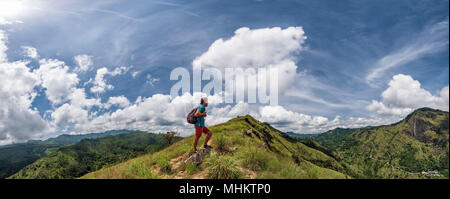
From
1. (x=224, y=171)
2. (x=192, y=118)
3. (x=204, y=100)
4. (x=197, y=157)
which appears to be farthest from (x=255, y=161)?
(x=204, y=100)

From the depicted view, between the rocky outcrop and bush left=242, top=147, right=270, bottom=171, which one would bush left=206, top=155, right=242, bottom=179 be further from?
the rocky outcrop

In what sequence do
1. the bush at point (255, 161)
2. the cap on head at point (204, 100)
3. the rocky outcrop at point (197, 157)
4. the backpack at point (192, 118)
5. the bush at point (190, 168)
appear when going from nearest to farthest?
the bush at point (190, 168)
the bush at point (255, 161)
the rocky outcrop at point (197, 157)
the backpack at point (192, 118)
the cap on head at point (204, 100)

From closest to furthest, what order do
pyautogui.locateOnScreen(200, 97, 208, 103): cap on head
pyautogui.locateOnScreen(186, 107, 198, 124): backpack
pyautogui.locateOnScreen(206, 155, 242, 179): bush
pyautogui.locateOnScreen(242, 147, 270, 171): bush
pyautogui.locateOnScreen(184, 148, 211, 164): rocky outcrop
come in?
pyautogui.locateOnScreen(206, 155, 242, 179): bush < pyautogui.locateOnScreen(242, 147, 270, 171): bush < pyautogui.locateOnScreen(184, 148, 211, 164): rocky outcrop < pyautogui.locateOnScreen(186, 107, 198, 124): backpack < pyautogui.locateOnScreen(200, 97, 208, 103): cap on head

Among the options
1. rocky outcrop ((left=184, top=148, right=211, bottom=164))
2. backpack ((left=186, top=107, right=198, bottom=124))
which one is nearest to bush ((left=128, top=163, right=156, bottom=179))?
rocky outcrop ((left=184, top=148, right=211, bottom=164))

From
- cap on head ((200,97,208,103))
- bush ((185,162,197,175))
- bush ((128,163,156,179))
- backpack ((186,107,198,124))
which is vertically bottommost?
bush ((185,162,197,175))

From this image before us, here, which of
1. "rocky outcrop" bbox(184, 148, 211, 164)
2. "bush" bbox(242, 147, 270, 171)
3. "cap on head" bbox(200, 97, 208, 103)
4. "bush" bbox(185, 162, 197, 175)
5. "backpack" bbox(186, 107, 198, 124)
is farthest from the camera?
"cap on head" bbox(200, 97, 208, 103)

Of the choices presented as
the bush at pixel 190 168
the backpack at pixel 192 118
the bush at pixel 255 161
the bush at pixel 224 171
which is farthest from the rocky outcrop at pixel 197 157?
the bush at pixel 255 161

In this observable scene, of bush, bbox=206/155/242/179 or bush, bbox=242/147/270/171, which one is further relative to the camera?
bush, bbox=242/147/270/171

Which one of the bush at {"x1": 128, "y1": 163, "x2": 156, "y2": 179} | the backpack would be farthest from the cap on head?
the bush at {"x1": 128, "y1": 163, "x2": 156, "y2": 179}

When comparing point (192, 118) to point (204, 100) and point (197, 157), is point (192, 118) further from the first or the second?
point (197, 157)

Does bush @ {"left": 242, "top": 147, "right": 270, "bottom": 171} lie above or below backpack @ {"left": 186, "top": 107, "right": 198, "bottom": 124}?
below

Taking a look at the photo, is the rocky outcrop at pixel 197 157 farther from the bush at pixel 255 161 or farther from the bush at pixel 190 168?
the bush at pixel 255 161
